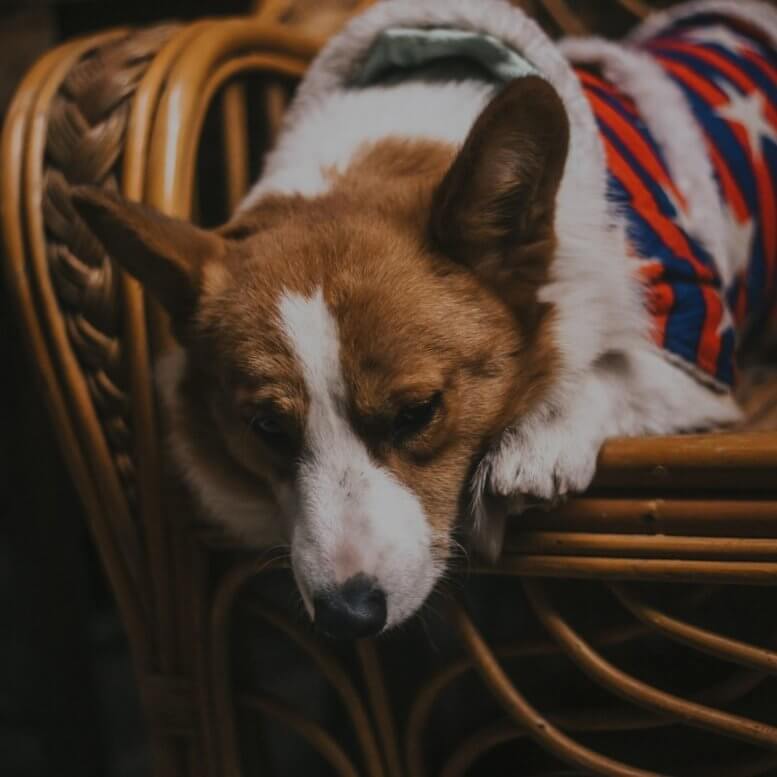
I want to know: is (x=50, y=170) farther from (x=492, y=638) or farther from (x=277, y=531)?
(x=492, y=638)

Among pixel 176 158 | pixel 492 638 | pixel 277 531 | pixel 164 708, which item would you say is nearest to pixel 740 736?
pixel 492 638

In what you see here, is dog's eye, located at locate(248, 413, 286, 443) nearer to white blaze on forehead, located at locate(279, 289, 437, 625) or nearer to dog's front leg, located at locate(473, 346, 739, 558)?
white blaze on forehead, located at locate(279, 289, 437, 625)

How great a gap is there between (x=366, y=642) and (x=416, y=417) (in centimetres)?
22

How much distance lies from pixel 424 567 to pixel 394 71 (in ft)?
2.37

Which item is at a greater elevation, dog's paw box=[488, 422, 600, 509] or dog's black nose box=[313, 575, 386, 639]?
dog's paw box=[488, 422, 600, 509]

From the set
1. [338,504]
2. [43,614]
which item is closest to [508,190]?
[338,504]

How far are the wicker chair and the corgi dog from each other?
53mm

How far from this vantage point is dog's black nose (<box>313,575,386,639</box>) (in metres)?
0.83

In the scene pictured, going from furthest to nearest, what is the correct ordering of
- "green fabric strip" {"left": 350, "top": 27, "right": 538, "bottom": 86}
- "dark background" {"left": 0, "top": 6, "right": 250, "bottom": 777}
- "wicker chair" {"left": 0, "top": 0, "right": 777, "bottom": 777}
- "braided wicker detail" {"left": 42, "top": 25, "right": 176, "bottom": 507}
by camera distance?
1. "dark background" {"left": 0, "top": 6, "right": 250, "bottom": 777}
2. "green fabric strip" {"left": 350, "top": 27, "right": 538, "bottom": 86}
3. "braided wicker detail" {"left": 42, "top": 25, "right": 176, "bottom": 507}
4. "wicker chair" {"left": 0, "top": 0, "right": 777, "bottom": 777}

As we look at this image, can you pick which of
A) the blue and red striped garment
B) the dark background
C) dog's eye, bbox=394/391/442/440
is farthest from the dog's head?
the dark background

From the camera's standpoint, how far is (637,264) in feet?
3.60

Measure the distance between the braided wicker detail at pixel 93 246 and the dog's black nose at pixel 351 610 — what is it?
13.0 inches

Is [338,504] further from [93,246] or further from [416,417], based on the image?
[93,246]

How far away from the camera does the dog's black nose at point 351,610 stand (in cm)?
83
